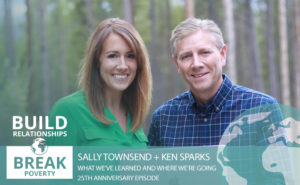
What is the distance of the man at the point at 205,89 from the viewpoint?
1.56 m

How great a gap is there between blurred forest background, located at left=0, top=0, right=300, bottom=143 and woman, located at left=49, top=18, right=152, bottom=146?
11.0 ft

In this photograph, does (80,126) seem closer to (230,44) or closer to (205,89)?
(205,89)

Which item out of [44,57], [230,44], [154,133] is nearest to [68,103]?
[154,133]

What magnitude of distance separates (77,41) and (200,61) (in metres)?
9.58

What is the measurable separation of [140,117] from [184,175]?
0.38m

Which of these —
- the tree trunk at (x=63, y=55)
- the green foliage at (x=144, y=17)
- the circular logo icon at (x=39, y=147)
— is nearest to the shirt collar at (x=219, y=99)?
the circular logo icon at (x=39, y=147)

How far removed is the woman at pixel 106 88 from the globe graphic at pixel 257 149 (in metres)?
0.43

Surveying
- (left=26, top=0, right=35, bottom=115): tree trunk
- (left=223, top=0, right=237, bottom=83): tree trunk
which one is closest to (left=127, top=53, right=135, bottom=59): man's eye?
(left=223, top=0, right=237, bottom=83): tree trunk

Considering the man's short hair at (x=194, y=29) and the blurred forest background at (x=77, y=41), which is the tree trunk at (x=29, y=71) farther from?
the man's short hair at (x=194, y=29)

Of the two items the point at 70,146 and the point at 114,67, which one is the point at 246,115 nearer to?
the point at 114,67

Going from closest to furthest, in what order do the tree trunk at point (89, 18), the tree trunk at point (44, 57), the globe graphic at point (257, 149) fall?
the globe graphic at point (257, 149) < the tree trunk at point (89, 18) < the tree trunk at point (44, 57)

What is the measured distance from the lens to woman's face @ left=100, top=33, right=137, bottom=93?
5.23 feet

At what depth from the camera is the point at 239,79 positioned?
14.6 meters

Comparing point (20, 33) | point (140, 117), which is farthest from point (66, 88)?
point (140, 117)
